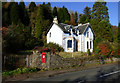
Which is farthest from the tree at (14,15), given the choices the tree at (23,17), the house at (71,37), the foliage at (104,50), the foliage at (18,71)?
the foliage at (18,71)

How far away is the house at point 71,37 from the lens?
26266 millimetres

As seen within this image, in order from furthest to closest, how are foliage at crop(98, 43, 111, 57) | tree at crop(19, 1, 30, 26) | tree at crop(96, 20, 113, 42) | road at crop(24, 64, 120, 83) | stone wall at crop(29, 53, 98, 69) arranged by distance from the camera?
1. tree at crop(19, 1, 30, 26)
2. tree at crop(96, 20, 113, 42)
3. foliage at crop(98, 43, 111, 57)
4. stone wall at crop(29, 53, 98, 69)
5. road at crop(24, 64, 120, 83)

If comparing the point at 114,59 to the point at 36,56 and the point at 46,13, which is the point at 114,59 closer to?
the point at 36,56

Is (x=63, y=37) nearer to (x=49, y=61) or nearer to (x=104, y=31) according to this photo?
(x=49, y=61)

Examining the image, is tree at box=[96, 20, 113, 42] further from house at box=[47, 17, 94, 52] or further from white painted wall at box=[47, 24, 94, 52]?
white painted wall at box=[47, 24, 94, 52]

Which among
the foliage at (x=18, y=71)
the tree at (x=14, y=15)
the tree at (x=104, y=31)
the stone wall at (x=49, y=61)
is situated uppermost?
the tree at (x=14, y=15)

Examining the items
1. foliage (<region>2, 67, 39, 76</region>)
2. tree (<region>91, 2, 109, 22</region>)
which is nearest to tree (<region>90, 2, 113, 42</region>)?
tree (<region>91, 2, 109, 22</region>)

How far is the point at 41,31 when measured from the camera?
3931 cm

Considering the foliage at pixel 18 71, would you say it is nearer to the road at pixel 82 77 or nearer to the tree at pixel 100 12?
the road at pixel 82 77

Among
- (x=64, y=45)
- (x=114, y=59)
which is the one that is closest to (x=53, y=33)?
(x=64, y=45)

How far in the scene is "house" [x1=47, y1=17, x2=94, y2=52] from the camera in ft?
86.2

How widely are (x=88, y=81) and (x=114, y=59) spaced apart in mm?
15223

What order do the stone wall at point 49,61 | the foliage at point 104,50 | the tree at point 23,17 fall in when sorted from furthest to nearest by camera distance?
the tree at point 23,17
the foliage at point 104,50
the stone wall at point 49,61

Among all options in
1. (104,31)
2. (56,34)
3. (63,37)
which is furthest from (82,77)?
(104,31)
